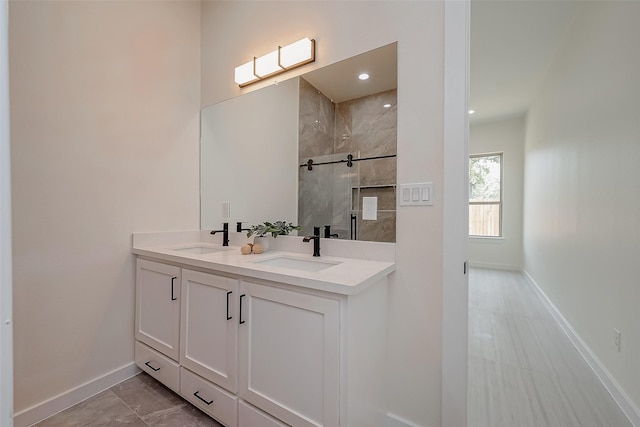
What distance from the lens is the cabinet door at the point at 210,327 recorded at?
4.40 feet

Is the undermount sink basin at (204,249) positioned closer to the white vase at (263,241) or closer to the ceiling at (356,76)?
the white vase at (263,241)

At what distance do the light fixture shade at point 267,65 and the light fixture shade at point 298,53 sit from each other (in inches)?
2.6

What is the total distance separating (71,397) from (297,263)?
1526 millimetres

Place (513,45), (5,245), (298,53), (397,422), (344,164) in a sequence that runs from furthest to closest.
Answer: (513,45) < (298,53) < (344,164) < (397,422) < (5,245)

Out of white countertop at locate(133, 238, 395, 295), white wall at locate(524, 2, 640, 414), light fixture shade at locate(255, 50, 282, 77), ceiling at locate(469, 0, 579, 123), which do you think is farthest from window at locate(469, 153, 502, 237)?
white countertop at locate(133, 238, 395, 295)

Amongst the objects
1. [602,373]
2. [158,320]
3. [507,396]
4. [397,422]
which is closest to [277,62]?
[158,320]

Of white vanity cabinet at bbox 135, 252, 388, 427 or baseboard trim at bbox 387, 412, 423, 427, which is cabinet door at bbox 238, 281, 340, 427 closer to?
white vanity cabinet at bbox 135, 252, 388, 427

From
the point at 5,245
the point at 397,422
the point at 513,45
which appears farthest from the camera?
the point at 513,45

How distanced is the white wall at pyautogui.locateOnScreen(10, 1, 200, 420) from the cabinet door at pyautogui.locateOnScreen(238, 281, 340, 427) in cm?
111

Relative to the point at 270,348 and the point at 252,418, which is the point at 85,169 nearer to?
the point at 270,348

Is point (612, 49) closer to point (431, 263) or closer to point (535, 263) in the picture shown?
point (431, 263)

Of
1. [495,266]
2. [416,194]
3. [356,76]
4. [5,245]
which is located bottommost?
[495,266]

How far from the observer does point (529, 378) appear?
188 centimetres

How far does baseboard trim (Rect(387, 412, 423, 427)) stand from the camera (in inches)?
53.7
